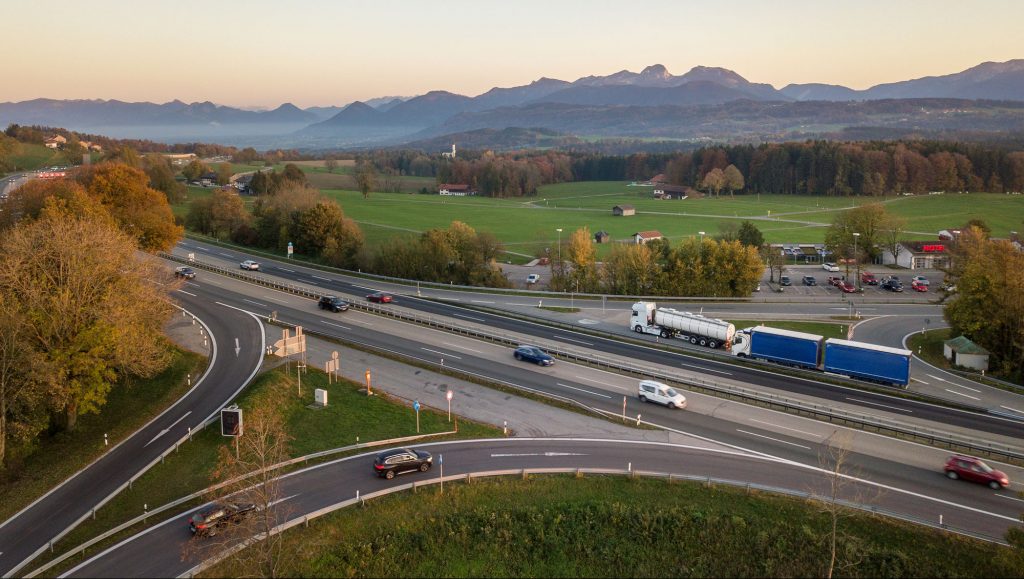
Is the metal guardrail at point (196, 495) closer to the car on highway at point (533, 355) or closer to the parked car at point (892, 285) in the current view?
the car on highway at point (533, 355)

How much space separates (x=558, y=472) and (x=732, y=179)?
6063 inches

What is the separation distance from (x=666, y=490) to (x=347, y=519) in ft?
42.7

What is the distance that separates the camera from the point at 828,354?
1649 inches

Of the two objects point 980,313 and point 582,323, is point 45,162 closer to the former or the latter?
point 582,323

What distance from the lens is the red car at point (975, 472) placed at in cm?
2625

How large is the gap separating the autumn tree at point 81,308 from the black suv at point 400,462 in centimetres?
1615

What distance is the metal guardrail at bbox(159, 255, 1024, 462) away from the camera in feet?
Result: 98.8

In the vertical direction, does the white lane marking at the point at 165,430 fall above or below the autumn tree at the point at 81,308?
below

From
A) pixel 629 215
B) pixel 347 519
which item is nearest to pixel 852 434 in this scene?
pixel 347 519

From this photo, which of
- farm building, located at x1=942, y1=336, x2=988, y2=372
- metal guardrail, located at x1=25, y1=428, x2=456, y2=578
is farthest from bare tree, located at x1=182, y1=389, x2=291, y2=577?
farm building, located at x1=942, y1=336, x2=988, y2=372

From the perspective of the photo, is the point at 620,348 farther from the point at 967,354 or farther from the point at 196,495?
the point at 196,495

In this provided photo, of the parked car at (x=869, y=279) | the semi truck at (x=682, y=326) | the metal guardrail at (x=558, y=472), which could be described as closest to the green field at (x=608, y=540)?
the metal guardrail at (x=558, y=472)

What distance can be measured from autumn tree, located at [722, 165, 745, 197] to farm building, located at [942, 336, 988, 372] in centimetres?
12589

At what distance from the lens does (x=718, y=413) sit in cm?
3456
